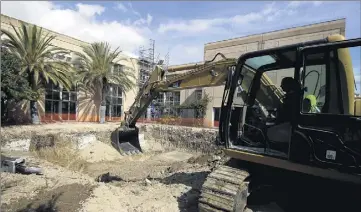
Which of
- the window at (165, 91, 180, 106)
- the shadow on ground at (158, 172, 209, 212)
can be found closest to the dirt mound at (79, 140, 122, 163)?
the shadow on ground at (158, 172, 209, 212)

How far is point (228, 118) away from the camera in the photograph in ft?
16.5

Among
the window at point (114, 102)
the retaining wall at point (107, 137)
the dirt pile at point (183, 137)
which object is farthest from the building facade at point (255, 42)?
the window at point (114, 102)

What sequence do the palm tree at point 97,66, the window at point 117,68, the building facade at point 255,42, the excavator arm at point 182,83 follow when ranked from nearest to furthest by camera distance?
the excavator arm at point 182,83 < the palm tree at point 97,66 < the window at point 117,68 < the building facade at point 255,42

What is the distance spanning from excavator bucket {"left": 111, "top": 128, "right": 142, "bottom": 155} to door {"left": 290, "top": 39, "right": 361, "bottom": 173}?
9.03 m

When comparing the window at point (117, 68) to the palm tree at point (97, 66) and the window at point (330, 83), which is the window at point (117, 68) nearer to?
the palm tree at point (97, 66)

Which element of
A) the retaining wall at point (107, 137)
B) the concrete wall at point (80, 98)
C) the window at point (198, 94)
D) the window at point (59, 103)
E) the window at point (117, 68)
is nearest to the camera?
the retaining wall at point (107, 137)

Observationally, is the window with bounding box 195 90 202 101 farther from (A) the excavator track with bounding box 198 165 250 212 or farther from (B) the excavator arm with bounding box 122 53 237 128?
(A) the excavator track with bounding box 198 165 250 212

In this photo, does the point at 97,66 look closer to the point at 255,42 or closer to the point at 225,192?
the point at 255,42

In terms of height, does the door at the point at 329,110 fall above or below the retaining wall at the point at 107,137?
above

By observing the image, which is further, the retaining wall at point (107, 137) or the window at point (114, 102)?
the window at point (114, 102)

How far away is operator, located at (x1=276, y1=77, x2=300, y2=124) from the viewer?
407cm

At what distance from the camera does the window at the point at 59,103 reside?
873 inches

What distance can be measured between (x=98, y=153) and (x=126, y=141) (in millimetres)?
3315

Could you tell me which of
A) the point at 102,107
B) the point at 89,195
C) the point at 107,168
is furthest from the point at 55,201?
the point at 102,107
